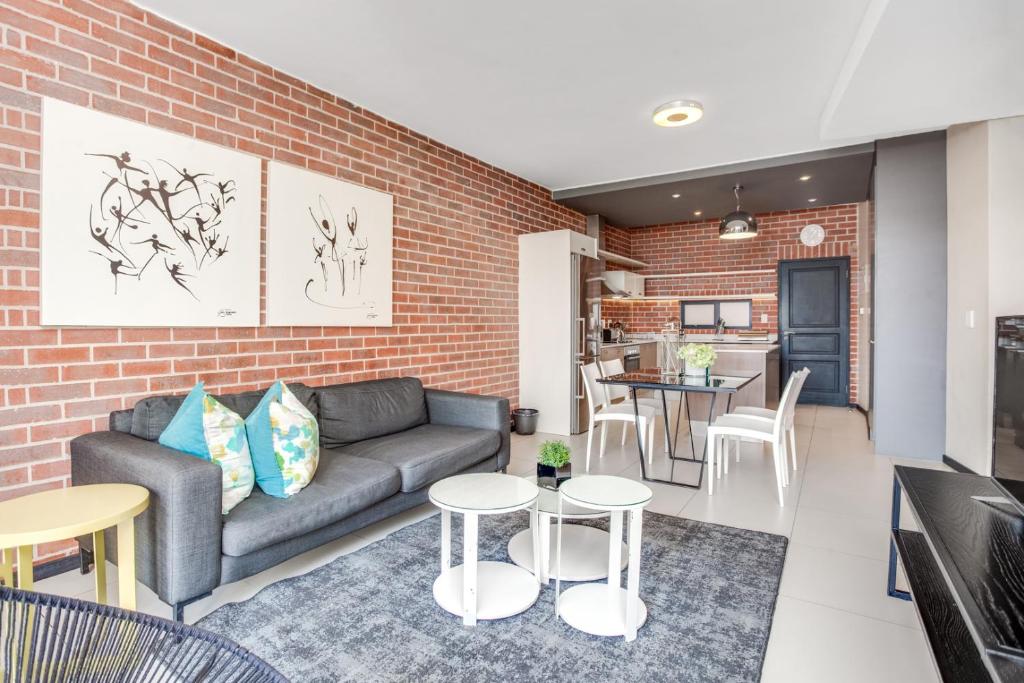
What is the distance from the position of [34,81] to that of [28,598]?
7.37 ft

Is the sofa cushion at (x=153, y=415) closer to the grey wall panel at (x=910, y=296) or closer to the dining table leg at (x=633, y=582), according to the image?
the dining table leg at (x=633, y=582)

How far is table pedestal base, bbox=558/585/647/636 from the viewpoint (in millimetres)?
1900

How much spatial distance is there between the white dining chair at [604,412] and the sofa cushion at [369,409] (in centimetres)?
146

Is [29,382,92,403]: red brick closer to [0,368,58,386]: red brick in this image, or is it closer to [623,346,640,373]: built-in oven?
[0,368,58,386]: red brick

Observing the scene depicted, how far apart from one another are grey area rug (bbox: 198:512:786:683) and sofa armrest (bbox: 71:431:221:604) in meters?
0.21

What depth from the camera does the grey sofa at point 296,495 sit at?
1855mm

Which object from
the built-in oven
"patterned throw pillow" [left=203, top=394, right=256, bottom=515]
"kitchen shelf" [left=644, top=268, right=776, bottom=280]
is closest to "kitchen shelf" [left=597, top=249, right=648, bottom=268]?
"kitchen shelf" [left=644, top=268, right=776, bottom=280]

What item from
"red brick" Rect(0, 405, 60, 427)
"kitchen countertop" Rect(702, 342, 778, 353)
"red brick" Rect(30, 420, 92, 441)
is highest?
"kitchen countertop" Rect(702, 342, 778, 353)

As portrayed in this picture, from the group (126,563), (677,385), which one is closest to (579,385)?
(677,385)

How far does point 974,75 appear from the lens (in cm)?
285

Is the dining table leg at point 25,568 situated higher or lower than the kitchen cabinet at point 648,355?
lower

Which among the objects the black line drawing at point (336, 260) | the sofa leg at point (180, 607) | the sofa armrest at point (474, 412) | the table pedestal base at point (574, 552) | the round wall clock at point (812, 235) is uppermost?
the round wall clock at point (812, 235)

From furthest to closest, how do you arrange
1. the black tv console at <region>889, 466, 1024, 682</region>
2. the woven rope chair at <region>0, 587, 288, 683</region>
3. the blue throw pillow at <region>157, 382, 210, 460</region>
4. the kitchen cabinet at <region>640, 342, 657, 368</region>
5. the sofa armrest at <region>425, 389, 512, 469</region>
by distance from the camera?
the kitchen cabinet at <region>640, 342, 657, 368</region> < the sofa armrest at <region>425, 389, 512, 469</region> < the blue throw pillow at <region>157, 382, 210, 460</region> < the black tv console at <region>889, 466, 1024, 682</region> < the woven rope chair at <region>0, 587, 288, 683</region>

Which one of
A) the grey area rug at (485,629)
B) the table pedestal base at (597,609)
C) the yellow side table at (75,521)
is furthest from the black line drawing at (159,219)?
the table pedestal base at (597,609)
